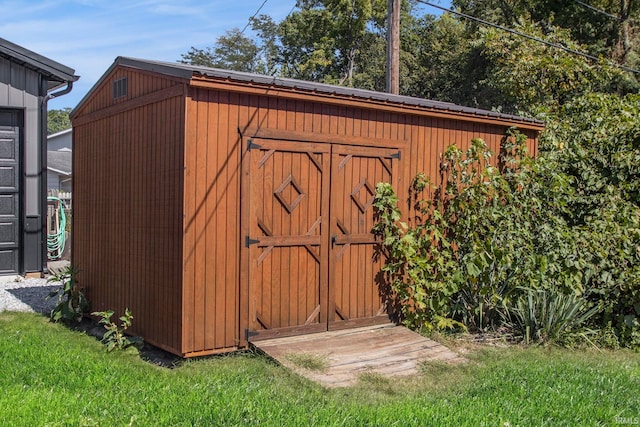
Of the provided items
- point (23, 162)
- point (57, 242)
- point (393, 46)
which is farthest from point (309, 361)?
point (57, 242)

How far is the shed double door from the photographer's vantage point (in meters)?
5.83

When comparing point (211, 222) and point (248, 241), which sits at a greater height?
point (211, 222)

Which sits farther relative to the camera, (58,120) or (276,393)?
(58,120)

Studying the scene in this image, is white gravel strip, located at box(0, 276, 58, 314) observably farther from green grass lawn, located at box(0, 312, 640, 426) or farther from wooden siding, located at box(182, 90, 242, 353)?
wooden siding, located at box(182, 90, 242, 353)

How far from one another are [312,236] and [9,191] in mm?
5496

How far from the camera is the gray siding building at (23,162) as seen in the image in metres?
9.15

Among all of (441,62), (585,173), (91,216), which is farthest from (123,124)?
(441,62)

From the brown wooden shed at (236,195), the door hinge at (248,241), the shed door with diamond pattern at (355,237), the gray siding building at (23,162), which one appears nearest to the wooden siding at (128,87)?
the brown wooden shed at (236,195)

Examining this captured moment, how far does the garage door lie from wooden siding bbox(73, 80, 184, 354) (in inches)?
82.6

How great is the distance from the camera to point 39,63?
30.3ft

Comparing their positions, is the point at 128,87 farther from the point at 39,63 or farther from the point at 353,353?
the point at 39,63

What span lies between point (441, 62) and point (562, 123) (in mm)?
18812

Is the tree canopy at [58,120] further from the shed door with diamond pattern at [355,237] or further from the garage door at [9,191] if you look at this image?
the shed door with diamond pattern at [355,237]

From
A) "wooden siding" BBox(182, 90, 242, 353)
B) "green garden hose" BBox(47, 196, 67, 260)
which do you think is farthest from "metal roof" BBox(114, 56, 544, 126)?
"green garden hose" BBox(47, 196, 67, 260)
